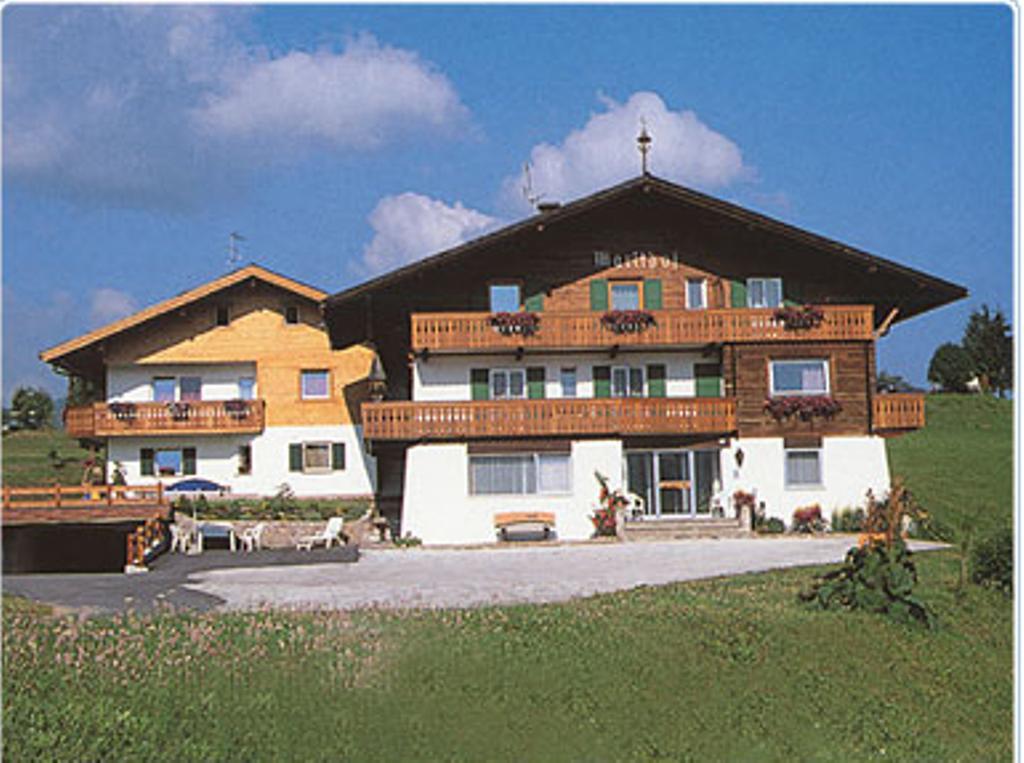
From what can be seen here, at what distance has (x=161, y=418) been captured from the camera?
3525cm

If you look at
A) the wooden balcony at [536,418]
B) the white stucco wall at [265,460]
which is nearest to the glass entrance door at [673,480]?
the wooden balcony at [536,418]

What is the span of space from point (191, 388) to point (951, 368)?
41637 millimetres

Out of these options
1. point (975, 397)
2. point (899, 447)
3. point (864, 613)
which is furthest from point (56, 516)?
point (975, 397)

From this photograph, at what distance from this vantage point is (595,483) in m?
28.9

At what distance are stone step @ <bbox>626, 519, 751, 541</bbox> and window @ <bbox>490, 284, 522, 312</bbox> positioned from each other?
6274 mm

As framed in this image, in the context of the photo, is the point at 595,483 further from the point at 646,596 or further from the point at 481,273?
the point at 646,596

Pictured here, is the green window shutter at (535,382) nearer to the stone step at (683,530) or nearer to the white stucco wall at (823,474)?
the stone step at (683,530)

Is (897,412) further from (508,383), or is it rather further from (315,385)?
(315,385)

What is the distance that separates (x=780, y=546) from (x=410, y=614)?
12.4 m

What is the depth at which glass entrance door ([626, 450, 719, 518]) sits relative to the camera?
29.5m

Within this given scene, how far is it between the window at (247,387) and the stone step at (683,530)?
14.1 meters

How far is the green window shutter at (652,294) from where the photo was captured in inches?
1201

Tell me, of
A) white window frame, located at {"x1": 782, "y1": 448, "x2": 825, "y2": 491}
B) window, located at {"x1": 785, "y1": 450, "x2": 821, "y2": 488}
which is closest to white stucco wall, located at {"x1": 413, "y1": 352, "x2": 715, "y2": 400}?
white window frame, located at {"x1": 782, "y1": 448, "x2": 825, "y2": 491}

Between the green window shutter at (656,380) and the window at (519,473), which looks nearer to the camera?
the window at (519,473)
